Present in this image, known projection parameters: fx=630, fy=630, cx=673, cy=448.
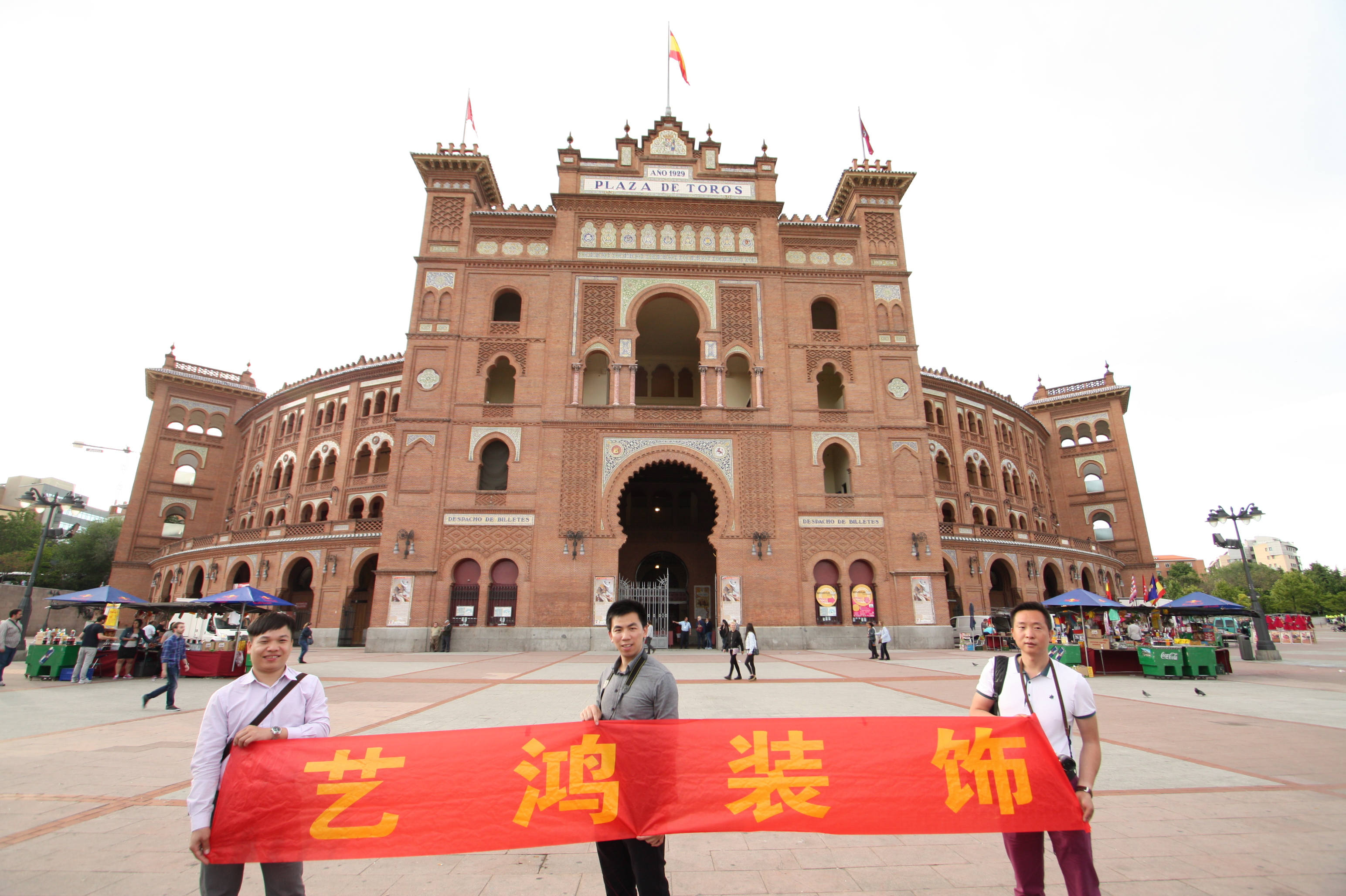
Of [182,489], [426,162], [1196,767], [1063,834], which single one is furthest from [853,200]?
[182,489]

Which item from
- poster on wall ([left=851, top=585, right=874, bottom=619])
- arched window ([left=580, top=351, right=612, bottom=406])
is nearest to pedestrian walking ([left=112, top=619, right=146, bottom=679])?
arched window ([left=580, top=351, right=612, bottom=406])

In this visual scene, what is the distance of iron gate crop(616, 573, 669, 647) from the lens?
24203 mm

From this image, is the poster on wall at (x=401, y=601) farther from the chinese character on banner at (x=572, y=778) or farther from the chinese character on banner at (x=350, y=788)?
the chinese character on banner at (x=572, y=778)

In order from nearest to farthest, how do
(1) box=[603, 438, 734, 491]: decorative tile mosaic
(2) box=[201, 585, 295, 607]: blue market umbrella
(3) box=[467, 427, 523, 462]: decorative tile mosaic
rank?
(2) box=[201, 585, 295, 607]: blue market umbrella → (1) box=[603, 438, 734, 491]: decorative tile mosaic → (3) box=[467, 427, 523, 462]: decorative tile mosaic

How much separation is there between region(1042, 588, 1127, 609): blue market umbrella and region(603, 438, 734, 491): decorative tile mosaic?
1143 cm

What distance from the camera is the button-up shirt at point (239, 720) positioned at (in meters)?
2.75

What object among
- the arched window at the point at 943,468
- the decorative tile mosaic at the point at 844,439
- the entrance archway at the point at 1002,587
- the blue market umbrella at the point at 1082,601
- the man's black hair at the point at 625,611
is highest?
the arched window at the point at 943,468

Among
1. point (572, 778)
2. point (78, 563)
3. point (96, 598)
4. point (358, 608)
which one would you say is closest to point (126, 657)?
point (96, 598)

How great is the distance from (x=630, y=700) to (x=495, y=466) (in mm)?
24806

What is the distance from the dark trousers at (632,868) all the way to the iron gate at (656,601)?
20.9m

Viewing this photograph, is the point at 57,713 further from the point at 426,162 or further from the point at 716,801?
the point at 426,162

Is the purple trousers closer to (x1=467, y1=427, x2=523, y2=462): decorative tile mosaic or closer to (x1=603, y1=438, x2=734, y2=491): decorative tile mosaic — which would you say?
(x1=603, y1=438, x2=734, y2=491): decorative tile mosaic

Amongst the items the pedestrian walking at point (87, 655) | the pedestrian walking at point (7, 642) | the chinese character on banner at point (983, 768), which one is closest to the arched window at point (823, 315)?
the pedestrian walking at point (87, 655)

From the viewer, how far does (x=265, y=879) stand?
115 inches
